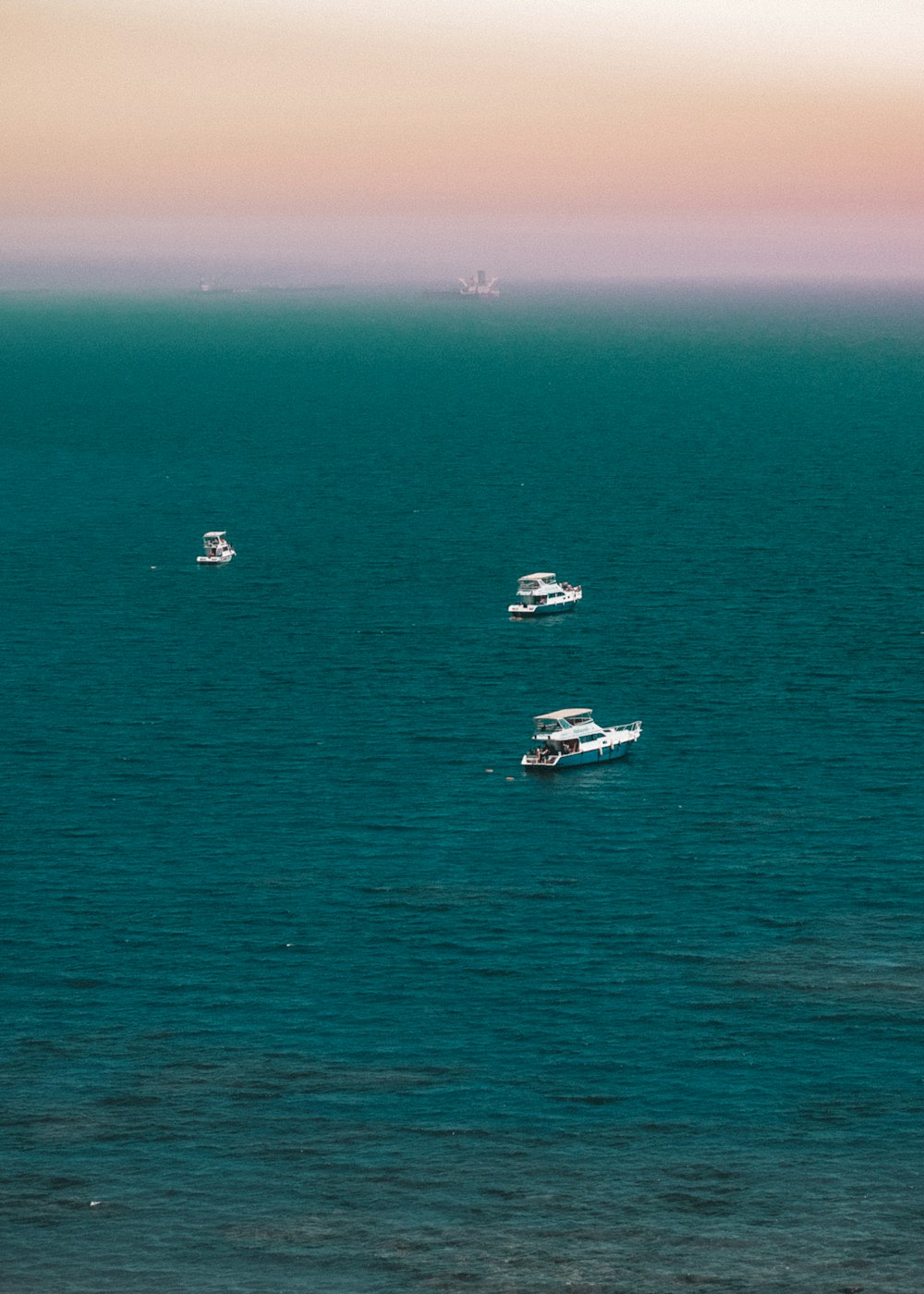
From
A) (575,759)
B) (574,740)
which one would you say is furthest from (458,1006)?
(574,740)

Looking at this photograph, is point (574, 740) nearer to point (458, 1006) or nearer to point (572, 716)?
point (572, 716)

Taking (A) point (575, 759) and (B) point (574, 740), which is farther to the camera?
(B) point (574, 740)

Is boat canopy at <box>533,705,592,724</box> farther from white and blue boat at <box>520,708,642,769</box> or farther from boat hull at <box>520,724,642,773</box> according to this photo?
boat hull at <box>520,724,642,773</box>

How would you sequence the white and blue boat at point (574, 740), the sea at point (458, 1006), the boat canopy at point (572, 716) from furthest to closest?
the boat canopy at point (572, 716), the white and blue boat at point (574, 740), the sea at point (458, 1006)

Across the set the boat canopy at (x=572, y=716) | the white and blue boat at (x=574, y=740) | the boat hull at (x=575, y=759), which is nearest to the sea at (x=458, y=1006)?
the boat hull at (x=575, y=759)

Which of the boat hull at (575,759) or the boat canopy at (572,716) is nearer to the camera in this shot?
the boat hull at (575,759)

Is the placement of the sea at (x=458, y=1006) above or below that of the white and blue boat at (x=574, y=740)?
below

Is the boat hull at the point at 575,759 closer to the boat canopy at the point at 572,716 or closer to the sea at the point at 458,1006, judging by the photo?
the sea at the point at 458,1006

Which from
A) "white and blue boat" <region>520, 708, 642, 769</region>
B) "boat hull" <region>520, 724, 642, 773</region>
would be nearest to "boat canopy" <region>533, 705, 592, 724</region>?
"white and blue boat" <region>520, 708, 642, 769</region>

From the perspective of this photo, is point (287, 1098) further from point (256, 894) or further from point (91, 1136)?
point (256, 894)
